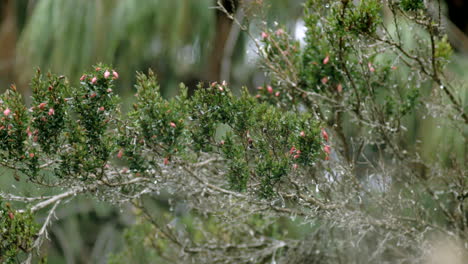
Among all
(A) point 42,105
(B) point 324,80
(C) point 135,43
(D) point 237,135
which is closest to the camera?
(A) point 42,105

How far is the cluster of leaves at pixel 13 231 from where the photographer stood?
5.01ft

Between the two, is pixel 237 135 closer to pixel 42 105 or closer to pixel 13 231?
pixel 42 105

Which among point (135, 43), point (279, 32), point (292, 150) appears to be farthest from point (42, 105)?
point (135, 43)

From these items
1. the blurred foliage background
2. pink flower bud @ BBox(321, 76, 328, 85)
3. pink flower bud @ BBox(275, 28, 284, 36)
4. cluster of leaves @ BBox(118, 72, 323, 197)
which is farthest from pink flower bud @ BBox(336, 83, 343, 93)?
the blurred foliage background

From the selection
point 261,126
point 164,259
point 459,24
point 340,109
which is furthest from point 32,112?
point 459,24

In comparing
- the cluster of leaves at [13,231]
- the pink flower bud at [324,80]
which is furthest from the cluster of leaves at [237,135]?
the pink flower bud at [324,80]

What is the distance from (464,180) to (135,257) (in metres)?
1.43

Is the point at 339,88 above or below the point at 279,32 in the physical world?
below

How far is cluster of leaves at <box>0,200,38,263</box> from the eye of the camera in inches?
60.2

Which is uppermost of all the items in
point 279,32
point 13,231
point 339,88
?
point 279,32

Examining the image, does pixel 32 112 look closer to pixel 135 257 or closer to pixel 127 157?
pixel 127 157

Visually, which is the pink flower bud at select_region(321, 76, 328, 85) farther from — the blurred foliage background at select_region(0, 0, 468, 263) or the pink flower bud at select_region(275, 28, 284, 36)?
the blurred foliage background at select_region(0, 0, 468, 263)

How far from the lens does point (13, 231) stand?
1.53 meters

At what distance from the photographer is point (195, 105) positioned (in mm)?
1499
